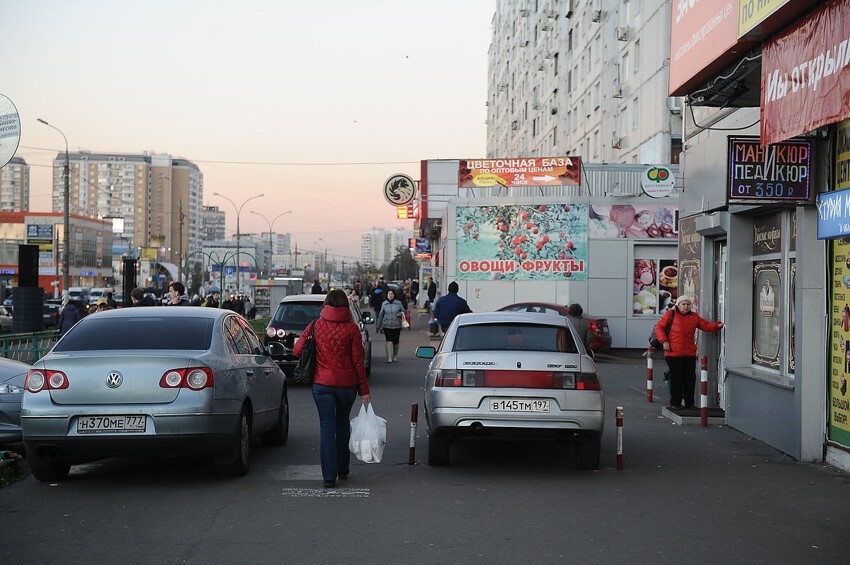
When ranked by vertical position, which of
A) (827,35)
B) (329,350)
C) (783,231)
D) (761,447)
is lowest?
(761,447)

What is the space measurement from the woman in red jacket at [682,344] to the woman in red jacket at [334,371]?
6411 mm

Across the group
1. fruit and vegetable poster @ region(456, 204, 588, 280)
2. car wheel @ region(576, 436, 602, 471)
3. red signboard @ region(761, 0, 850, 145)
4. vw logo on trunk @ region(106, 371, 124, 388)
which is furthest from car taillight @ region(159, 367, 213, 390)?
fruit and vegetable poster @ region(456, 204, 588, 280)

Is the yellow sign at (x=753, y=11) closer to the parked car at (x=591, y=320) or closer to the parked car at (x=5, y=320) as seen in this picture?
the parked car at (x=591, y=320)

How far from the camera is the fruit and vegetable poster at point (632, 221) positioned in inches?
1144

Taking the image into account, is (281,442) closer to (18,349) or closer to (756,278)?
(756,278)

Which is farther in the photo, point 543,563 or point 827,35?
point 827,35

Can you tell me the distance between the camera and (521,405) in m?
8.80

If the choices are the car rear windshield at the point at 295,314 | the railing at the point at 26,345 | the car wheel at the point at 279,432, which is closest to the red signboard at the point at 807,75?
the car wheel at the point at 279,432

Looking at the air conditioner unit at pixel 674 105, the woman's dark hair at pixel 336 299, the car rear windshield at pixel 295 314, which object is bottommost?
the car rear windshield at pixel 295 314

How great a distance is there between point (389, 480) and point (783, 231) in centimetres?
576

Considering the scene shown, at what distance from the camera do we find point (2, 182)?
17550 centimetres

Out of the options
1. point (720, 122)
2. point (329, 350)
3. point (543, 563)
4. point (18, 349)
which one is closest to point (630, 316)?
point (720, 122)

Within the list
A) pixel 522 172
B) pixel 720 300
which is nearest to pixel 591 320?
pixel 522 172

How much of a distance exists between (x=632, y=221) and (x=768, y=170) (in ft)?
63.3
